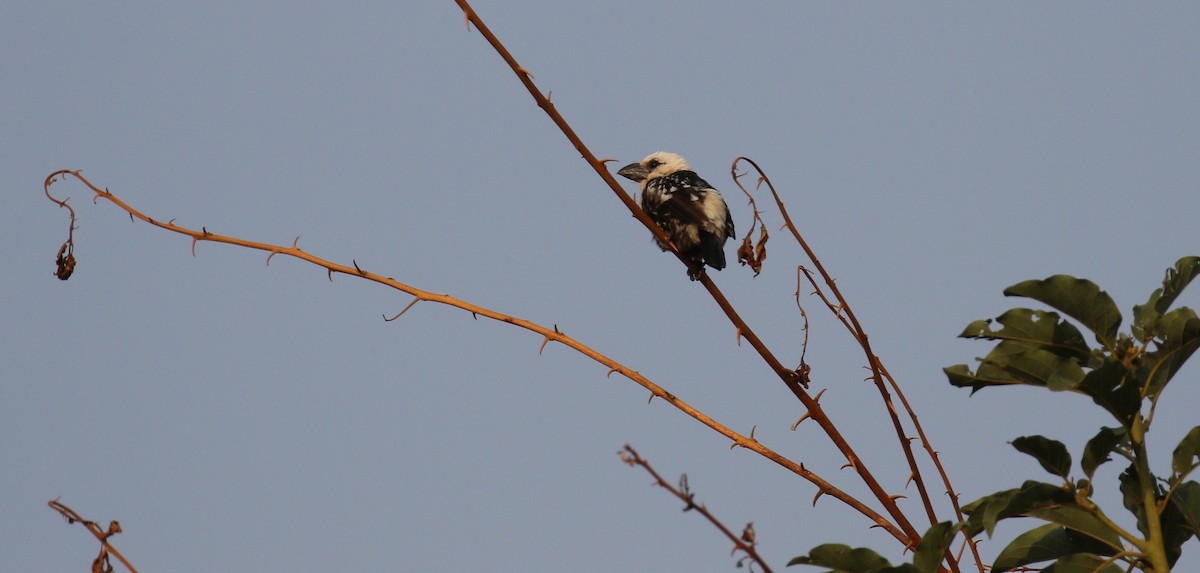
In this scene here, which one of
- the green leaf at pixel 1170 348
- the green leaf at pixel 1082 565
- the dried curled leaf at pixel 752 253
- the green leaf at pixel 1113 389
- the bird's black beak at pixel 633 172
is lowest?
the green leaf at pixel 1082 565

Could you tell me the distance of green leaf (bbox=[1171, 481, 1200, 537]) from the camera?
10.3ft

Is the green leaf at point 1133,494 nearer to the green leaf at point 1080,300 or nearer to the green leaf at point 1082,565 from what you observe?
the green leaf at point 1082,565

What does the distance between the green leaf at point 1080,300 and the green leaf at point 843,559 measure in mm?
765

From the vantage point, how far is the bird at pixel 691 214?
276 inches

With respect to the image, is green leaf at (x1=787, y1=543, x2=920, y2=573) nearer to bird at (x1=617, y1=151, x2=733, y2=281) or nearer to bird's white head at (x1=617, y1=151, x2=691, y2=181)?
bird at (x1=617, y1=151, x2=733, y2=281)

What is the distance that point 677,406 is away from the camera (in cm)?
339

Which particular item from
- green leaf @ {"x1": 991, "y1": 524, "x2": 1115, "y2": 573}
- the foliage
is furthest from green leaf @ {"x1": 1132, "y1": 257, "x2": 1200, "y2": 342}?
green leaf @ {"x1": 991, "y1": 524, "x2": 1115, "y2": 573}

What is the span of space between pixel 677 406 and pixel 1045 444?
994mm

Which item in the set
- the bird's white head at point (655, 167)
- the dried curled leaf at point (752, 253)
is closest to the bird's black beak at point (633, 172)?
the bird's white head at point (655, 167)

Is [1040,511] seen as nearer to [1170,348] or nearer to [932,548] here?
[932,548]

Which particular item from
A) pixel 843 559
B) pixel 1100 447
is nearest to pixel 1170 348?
pixel 1100 447

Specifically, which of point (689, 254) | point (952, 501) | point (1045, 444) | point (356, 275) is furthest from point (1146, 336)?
point (689, 254)

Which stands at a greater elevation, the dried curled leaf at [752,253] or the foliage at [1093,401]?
the dried curled leaf at [752,253]

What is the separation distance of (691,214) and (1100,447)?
13.9ft
